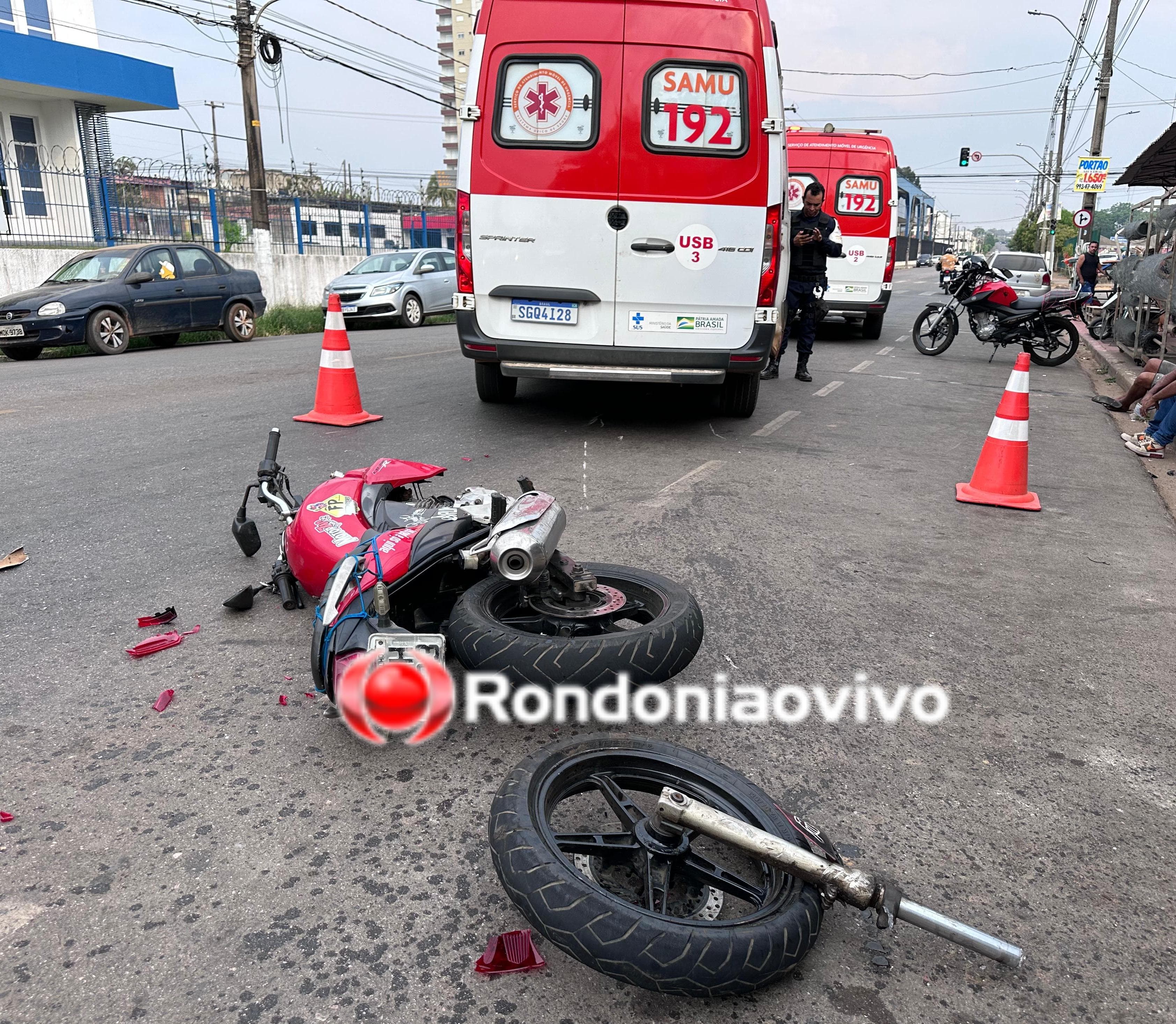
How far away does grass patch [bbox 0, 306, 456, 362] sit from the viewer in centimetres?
1360

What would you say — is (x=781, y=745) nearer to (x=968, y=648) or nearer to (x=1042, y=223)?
(x=968, y=648)

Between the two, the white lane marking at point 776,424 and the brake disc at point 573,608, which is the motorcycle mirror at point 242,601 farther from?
the white lane marking at point 776,424

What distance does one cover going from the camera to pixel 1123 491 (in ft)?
19.6

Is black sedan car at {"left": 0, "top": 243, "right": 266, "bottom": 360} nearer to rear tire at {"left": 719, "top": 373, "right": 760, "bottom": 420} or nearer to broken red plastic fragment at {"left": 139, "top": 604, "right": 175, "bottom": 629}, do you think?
rear tire at {"left": 719, "top": 373, "right": 760, "bottom": 420}

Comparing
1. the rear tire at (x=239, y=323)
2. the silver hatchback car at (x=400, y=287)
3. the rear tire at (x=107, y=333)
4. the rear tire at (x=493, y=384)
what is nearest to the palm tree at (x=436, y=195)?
the silver hatchback car at (x=400, y=287)

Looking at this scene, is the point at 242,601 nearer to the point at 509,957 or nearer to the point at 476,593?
the point at 476,593

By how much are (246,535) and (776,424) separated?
4.93m

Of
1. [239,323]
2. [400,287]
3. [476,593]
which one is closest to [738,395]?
[476,593]

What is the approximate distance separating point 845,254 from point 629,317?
28.7 ft

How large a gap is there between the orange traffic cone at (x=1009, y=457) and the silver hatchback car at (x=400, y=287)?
41.3 ft

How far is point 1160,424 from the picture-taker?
7043 millimetres

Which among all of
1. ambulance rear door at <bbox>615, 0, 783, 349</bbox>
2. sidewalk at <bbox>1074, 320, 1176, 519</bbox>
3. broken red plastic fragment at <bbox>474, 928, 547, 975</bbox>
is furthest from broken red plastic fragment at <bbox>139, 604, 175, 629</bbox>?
sidewalk at <bbox>1074, 320, 1176, 519</bbox>

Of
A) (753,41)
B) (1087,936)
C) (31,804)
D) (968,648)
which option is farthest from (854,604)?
(753,41)

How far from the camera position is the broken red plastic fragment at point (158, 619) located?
3.41m
